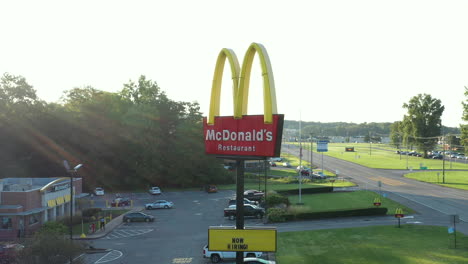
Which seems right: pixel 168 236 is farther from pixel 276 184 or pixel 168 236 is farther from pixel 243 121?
pixel 276 184

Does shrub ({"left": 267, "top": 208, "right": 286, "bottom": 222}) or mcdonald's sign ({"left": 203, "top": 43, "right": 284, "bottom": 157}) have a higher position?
mcdonald's sign ({"left": 203, "top": 43, "right": 284, "bottom": 157})

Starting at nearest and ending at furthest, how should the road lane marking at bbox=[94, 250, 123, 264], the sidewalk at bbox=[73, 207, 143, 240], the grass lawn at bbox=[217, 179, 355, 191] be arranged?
the road lane marking at bbox=[94, 250, 123, 264] → the sidewalk at bbox=[73, 207, 143, 240] → the grass lawn at bbox=[217, 179, 355, 191]

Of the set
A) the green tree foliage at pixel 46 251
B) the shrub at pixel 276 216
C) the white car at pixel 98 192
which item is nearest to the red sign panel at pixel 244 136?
the green tree foliage at pixel 46 251

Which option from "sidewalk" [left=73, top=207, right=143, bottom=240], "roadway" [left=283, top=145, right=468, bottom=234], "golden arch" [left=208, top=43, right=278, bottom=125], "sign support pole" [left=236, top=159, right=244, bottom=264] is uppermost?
"golden arch" [left=208, top=43, right=278, bottom=125]

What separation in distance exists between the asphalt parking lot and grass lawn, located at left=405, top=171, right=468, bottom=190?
3994 centimetres

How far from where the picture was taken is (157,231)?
3834cm

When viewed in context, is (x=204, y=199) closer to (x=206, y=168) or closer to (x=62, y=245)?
(x=206, y=168)

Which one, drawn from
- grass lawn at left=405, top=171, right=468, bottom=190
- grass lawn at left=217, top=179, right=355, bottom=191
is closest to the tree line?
grass lawn at left=217, top=179, right=355, bottom=191

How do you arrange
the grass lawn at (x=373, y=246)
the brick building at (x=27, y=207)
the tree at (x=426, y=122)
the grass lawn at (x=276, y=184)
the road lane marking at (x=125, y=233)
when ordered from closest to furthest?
1. the grass lawn at (x=373, y=246)
2. the road lane marking at (x=125, y=233)
3. the brick building at (x=27, y=207)
4. the grass lawn at (x=276, y=184)
5. the tree at (x=426, y=122)

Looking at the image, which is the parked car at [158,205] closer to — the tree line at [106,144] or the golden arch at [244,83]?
the tree line at [106,144]

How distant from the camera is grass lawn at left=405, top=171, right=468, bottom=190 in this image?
218ft

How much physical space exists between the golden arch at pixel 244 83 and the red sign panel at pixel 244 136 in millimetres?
266

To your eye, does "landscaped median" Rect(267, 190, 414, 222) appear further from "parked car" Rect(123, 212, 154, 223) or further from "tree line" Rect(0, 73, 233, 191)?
"tree line" Rect(0, 73, 233, 191)

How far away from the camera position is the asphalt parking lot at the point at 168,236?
28.6 m
